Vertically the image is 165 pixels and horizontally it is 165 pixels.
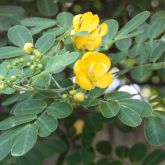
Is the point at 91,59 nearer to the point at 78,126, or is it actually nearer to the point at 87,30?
the point at 87,30

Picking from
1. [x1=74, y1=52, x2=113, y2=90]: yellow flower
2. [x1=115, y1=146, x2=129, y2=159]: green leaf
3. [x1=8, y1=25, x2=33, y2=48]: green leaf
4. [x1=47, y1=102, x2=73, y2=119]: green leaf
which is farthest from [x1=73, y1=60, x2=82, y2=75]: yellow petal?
[x1=115, y1=146, x2=129, y2=159]: green leaf

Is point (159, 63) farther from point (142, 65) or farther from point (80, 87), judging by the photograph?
point (80, 87)

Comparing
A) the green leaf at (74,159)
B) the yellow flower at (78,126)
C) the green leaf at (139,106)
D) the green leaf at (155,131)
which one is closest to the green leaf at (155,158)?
the green leaf at (74,159)

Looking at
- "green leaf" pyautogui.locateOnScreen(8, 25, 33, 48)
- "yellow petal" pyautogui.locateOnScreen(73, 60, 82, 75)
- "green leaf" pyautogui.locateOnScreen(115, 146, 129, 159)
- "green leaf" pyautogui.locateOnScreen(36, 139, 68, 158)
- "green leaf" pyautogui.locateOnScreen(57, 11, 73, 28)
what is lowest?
"green leaf" pyautogui.locateOnScreen(115, 146, 129, 159)

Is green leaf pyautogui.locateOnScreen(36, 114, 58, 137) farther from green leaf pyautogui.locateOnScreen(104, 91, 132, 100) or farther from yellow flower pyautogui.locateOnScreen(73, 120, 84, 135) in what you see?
yellow flower pyautogui.locateOnScreen(73, 120, 84, 135)

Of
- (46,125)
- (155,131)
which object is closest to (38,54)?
(46,125)

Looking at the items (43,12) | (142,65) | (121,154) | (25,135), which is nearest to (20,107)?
(25,135)
